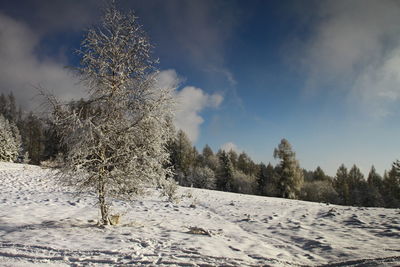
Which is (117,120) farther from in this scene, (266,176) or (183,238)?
(266,176)

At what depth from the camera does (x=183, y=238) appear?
715 cm

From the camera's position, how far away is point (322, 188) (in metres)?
55.6

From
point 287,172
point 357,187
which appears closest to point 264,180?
point 287,172

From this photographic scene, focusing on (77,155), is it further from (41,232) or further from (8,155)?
(8,155)

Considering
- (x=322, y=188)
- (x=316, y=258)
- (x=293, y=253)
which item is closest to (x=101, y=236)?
(x=293, y=253)

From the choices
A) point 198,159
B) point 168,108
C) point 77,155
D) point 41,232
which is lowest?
point 41,232

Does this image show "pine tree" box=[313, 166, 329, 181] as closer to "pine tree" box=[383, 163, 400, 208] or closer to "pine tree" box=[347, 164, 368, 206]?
"pine tree" box=[347, 164, 368, 206]

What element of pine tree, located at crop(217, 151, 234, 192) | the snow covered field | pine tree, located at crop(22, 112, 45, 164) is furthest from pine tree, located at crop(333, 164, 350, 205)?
pine tree, located at crop(22, 112, 45, 164)

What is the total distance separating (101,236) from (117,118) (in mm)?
3872

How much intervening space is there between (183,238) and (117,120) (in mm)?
4607

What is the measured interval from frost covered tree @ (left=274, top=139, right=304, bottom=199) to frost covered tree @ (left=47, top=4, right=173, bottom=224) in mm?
32430

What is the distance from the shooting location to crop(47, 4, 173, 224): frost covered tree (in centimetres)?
748

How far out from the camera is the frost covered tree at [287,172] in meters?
36.5

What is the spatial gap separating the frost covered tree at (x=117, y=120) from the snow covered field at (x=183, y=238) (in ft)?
5.38
